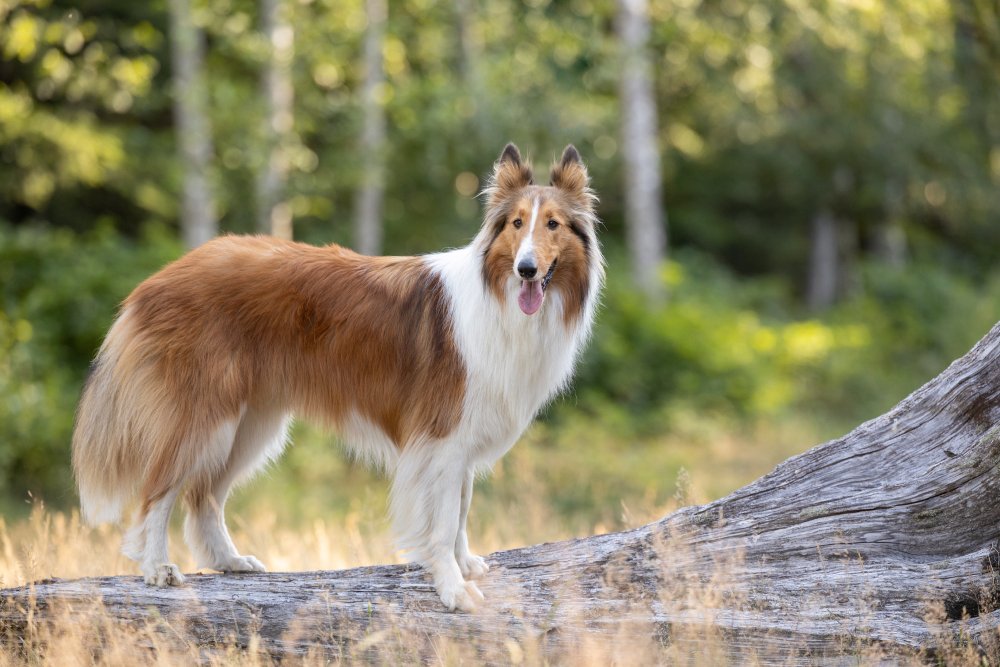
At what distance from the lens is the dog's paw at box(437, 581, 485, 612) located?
4602 mm

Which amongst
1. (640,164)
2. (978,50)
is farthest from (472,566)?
(640,164)

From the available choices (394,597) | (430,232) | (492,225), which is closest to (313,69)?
(430,232)

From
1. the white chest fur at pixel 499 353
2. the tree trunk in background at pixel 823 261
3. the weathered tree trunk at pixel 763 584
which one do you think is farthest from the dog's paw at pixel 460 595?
the tree trunk in background at pixel 823 261

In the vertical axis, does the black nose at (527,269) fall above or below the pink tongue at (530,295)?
above

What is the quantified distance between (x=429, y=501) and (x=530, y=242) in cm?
135

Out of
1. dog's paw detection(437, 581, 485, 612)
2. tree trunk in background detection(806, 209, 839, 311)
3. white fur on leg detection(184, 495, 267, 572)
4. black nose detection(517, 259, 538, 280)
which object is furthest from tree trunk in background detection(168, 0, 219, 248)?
tree trunk in background detection(806, 209, 839, 311)

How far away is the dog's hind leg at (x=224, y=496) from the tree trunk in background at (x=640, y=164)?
10.4 meters

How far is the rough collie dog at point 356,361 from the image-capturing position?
4.95 meters

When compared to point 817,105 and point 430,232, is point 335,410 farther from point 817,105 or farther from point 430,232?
point 817,105

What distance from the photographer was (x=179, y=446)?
4.91 metres

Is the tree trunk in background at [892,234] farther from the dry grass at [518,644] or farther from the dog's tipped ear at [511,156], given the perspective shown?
the dry grass at [518,644]

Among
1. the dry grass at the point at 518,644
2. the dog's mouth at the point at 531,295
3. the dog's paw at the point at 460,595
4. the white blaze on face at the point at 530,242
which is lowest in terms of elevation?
the dry grass at the point at 518,644

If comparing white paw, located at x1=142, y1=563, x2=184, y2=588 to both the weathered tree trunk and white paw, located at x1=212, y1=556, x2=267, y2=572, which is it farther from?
white paw, located at x1=212, y1=556, x2=267, y2=572

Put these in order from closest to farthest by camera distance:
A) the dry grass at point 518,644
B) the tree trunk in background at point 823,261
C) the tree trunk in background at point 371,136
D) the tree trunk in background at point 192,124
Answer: the dry grass at point 518,644 → the tree trunk in background at point 192,124 → the tree trunk in background at point 371,136 → the tree trunk in background at point 823,261
